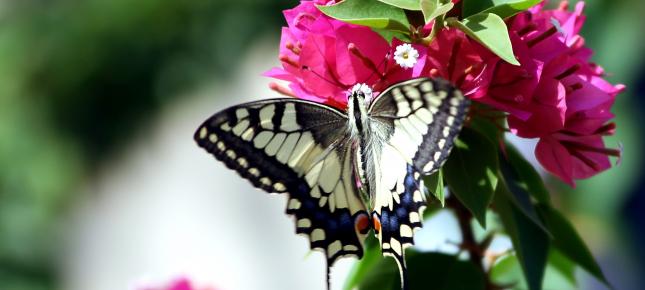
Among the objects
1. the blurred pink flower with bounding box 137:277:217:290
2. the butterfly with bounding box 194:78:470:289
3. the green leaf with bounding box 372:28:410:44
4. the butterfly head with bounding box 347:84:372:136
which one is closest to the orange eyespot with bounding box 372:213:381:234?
the butterfly with bounding box 194:78:470:289

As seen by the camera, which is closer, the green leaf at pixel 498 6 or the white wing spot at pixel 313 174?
the green leaf at pixel 498 6

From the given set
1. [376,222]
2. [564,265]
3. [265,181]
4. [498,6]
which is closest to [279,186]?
[265,181]

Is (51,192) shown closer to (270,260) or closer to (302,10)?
(270,260)

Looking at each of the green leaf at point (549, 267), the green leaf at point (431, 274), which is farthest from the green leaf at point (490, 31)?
the green leaf at point (549, 267)

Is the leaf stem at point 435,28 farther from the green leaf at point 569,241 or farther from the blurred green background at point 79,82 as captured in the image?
the blurred green background at point 79,82

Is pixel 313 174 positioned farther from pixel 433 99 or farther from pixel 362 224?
pixel 433 99

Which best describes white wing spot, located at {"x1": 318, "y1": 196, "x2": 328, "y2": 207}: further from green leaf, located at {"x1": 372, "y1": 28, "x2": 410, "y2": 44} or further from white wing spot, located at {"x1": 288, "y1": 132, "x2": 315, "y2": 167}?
green leaf, located at {"x1": 372, "y1": 28, "x2": 410, "y2": 44}
